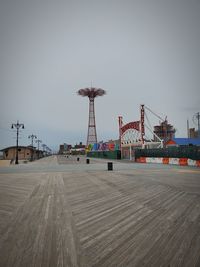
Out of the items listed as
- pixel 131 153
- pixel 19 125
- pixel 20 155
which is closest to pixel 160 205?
pixel 19 125

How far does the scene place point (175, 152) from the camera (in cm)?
2259

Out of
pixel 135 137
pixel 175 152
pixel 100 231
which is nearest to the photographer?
pixel 100 231

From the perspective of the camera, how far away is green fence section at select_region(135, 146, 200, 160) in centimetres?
1998

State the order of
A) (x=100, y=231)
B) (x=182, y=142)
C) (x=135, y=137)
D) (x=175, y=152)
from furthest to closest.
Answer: (x=182, y=142), (x=135, y=137), (x=175, y=152), (x=100, y=231)

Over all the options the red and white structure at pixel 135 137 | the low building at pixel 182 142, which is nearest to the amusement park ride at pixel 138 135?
the red and white structure at pixel 135 137

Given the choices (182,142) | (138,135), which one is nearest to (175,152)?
(138,135)

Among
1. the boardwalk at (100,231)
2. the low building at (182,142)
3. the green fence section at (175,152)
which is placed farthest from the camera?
the low building at (182,142)

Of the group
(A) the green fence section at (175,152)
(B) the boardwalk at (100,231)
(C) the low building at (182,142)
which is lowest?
(B) the boardwalk at (100,231)

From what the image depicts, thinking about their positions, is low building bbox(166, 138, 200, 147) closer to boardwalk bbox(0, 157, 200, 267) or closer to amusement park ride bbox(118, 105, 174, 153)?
amusement park ride bbox(118, 105, 174, 153)

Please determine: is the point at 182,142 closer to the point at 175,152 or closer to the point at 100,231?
the point at 175,152

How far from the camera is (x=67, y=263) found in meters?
2.71

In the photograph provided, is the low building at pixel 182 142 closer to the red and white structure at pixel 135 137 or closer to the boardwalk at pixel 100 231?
the red and white structure at pixel 135 137

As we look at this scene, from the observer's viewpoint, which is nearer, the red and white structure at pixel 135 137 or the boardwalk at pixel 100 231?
the boardwalk at pixel 100 231

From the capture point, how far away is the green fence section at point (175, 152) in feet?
65.6
